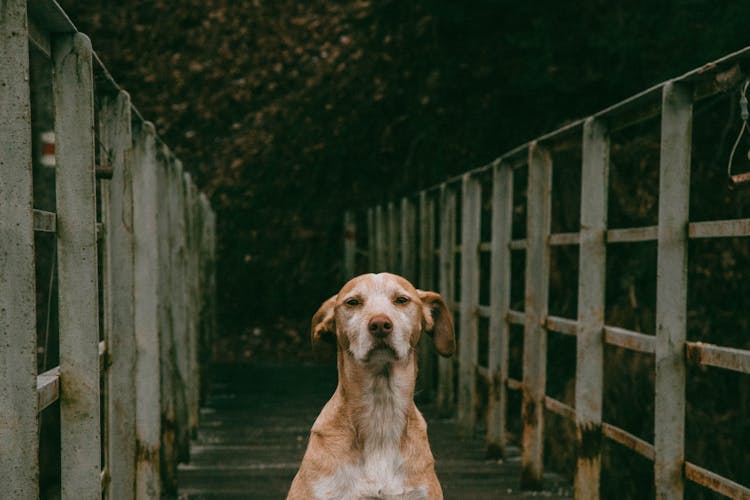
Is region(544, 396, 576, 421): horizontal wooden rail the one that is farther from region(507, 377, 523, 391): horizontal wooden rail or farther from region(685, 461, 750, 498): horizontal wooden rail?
region(685, 461, 750, 498): horizontal wooden rail

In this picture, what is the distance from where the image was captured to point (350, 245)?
16469 mm

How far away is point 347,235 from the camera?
16.5 meters

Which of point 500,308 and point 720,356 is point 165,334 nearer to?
point 500,308

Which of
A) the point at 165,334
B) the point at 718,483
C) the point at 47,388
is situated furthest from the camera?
the point at 165,334

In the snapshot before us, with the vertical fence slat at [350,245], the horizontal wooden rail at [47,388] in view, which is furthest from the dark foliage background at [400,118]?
the horizontal wooden rail at [47,388]

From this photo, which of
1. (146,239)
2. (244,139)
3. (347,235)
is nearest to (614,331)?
(146,239)

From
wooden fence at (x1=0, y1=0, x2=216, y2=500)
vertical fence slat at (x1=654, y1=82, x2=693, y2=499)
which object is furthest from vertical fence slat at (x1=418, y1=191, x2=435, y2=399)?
vertical fence slat at (x1=654, y1=82, x2=693, y2=499)

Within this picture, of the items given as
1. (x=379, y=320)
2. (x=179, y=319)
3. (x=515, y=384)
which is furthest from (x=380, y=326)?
(x=179, y=319)

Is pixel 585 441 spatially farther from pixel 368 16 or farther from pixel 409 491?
pixel 368 16

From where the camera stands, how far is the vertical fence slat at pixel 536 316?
5848mm

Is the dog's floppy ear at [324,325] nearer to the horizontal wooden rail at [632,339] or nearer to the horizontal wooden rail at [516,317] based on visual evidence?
the horizontal wooden rail at [632,339]

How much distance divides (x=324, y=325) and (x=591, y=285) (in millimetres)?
1449

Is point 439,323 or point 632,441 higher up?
point 439,323

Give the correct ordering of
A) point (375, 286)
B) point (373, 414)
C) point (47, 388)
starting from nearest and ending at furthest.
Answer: point (47, 388) → point (373, 414) → point (375, 286)
